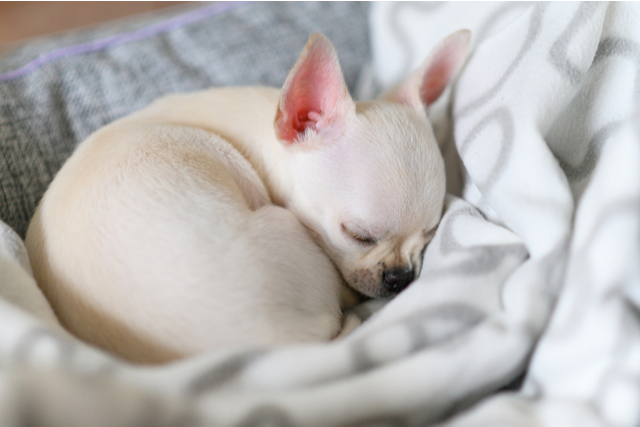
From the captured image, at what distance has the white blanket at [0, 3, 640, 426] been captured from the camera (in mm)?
556

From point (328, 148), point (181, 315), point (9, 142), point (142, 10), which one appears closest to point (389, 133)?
point (328, 148)

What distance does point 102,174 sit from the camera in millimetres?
893

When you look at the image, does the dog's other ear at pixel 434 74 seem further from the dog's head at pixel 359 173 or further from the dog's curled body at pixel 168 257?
the dog's curled body at pixel 168 257

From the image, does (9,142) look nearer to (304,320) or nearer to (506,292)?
(304,320)

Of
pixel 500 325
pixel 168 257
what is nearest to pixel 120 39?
pixel 168 257

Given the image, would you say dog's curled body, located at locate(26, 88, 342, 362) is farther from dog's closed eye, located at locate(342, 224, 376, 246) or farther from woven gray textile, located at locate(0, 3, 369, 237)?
woven gray textile, located at locate(0, 3, 369, 237)

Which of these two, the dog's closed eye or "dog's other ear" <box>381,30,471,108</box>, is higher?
"dog's other ear" <box>381,30,471,108</box>

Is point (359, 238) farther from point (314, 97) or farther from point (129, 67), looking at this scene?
point (129, 67)

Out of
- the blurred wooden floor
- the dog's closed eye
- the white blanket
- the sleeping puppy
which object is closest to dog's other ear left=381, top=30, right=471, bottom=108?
the sleeping puppy

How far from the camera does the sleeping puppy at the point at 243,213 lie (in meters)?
0.76

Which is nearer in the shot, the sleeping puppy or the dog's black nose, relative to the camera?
the sleeping puppy

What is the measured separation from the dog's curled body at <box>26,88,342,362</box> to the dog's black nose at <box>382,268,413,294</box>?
12cm

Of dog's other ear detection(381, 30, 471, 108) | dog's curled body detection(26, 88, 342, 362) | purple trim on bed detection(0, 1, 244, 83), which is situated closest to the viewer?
dog's curled body detection(26, 88, 342, 362)

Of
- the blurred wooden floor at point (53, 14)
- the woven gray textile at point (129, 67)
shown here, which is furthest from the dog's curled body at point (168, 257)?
the blurred wooden floor at point (53, 14)
